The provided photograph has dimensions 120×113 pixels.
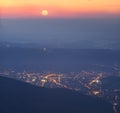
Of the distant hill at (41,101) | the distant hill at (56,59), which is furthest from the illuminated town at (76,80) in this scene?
the distant hill at (41,101)

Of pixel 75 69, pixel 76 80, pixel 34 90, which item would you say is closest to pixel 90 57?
pixel 75 69

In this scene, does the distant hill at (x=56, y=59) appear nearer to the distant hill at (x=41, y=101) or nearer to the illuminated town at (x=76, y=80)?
the illuminated town at (x=76, y=80)

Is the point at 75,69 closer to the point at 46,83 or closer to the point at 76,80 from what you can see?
the point at 76,80

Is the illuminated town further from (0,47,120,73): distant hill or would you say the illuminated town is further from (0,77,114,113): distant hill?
(0,77,114,113): distant hill

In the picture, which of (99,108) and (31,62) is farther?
(31,62)

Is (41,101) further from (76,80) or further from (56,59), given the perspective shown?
(56,59)

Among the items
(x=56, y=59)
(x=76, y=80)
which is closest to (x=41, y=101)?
(x=76, y=80)
